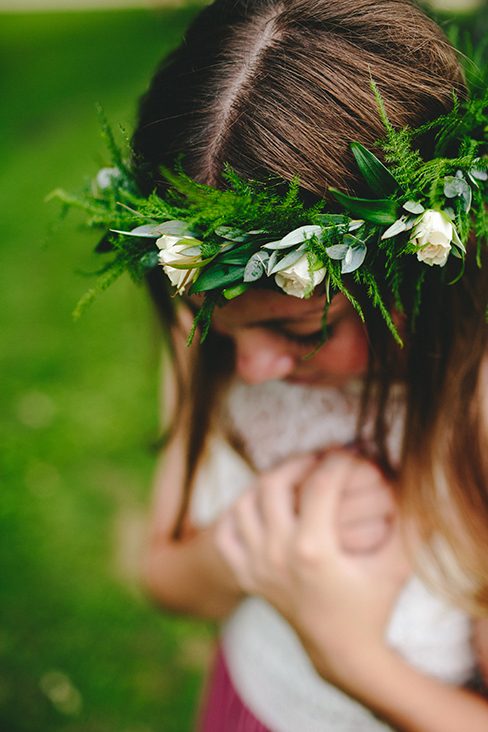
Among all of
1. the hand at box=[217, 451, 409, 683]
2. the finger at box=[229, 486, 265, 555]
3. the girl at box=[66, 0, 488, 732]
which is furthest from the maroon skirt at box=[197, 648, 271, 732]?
the finger at box=[229, 486, 265, 555]

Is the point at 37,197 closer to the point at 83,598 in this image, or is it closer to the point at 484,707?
the point at 83,598

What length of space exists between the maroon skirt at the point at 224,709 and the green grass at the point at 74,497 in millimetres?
881

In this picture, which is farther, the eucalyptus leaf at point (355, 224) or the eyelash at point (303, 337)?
the eyelash at point (303, 337)

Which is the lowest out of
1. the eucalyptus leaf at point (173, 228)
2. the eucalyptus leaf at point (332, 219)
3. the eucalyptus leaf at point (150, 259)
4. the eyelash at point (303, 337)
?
the eyelash at point (303, 337)

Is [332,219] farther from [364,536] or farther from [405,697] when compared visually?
[405,697]

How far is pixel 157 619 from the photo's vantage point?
3.20 metres

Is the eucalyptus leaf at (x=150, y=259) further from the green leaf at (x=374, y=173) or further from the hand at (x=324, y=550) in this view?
the hand at (x=324, y=550)

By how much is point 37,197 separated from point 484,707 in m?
6.46

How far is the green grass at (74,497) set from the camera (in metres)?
2.90

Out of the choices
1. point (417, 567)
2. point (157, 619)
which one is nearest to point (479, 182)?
point (417, 567)

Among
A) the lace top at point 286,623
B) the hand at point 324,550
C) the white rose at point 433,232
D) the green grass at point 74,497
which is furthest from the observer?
the green grass at point 74,497

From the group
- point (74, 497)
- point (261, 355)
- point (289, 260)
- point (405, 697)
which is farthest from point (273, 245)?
point (74, 497)

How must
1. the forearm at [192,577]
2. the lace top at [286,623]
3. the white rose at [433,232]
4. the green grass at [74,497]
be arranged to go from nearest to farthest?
the white rose at [433,232], the lace top at [286,623], the forearm at [192,577], the green grass at [74,497]

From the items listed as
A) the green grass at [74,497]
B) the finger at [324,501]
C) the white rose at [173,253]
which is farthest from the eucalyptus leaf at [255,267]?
the finger at [324,501]
